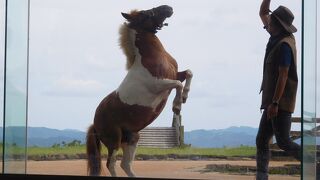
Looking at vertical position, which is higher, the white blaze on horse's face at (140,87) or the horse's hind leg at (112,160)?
the white blaze on horse's face at (140,87)

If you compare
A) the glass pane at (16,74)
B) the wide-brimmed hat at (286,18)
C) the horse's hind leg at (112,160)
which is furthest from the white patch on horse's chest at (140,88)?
the wide-brimmed hat at (286,18)

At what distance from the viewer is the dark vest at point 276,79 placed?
13.6 ft

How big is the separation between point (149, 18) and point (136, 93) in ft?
1.34

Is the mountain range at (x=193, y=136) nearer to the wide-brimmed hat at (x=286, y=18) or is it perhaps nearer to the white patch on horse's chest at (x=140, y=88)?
the white patch on horse's chest at (x=140, y=88)

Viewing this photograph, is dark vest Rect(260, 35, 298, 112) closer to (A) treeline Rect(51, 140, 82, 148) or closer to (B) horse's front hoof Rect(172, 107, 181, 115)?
(B) horse's front hoof Rect(172, 107, 181, 115)

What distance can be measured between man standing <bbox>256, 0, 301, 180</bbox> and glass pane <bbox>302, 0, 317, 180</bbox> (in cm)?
7

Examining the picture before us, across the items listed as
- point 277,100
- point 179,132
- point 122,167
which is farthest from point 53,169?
point 277,100

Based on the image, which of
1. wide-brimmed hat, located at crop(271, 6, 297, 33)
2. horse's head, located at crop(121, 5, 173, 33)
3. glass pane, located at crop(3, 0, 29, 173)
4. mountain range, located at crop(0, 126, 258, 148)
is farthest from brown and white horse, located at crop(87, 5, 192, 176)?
wide-brimmed hat, located at crop(271, 6, 297, 33)

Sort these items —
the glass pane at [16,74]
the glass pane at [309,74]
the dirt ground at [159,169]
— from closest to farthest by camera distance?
the glass pane at [309,74] < the dirt ground at [159,169] < the glass pane at [16,74]

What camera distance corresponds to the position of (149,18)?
14.4ft

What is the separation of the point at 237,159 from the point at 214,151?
0.14 meters

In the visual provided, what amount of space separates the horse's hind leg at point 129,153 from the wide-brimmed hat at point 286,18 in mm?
981

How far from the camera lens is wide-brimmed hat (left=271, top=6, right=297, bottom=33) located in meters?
4.18

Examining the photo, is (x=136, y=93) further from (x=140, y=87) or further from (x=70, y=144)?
(x=70, y=144)
